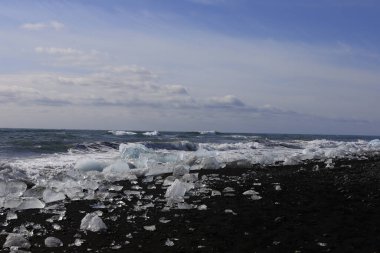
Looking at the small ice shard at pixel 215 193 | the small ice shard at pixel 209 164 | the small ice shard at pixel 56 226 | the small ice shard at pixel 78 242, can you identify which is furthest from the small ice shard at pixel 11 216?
the small ice shard at pixel 209 164

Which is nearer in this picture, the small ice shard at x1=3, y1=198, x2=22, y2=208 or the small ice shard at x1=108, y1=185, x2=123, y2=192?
the small ice shard at x1=3, y1=198, x2=22, y2=208

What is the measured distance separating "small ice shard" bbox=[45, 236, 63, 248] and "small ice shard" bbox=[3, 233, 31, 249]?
191mm

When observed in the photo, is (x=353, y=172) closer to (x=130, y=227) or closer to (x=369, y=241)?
(x=369, y=241)

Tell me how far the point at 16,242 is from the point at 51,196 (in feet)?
8.21

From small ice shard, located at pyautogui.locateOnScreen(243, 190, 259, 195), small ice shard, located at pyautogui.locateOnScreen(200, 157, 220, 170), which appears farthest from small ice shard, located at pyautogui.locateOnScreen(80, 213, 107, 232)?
small ice shard, located at pyautogui.locateOnScreen(200, 157, 220, 170)

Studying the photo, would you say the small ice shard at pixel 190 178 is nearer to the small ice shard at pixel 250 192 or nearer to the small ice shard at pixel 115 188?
the small ice shard at pixel 115 188

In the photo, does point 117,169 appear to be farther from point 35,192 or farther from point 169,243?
point 169,243

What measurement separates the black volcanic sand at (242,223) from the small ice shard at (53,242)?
6 centimetres

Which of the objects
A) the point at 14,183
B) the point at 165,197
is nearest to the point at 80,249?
the point at 165,197

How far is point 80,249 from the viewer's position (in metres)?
4.55

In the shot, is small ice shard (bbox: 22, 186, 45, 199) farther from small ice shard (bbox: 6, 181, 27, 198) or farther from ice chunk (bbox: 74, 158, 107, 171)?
ice chunk (bbox: 74, 158, 107, 171)

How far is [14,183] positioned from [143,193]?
2256 millimetres

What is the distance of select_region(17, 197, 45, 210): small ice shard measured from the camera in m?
6.60

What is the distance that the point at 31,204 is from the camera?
666 cm
